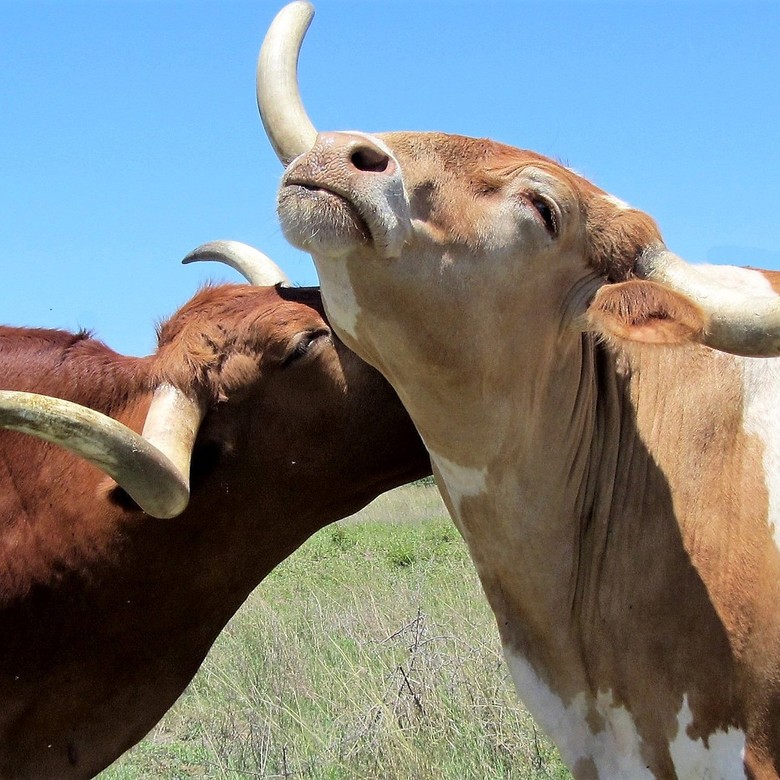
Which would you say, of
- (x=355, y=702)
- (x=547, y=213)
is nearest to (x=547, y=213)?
(x=547, y=213)

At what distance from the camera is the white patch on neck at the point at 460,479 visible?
3635mm

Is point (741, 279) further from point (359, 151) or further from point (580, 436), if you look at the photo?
point (359, 151)

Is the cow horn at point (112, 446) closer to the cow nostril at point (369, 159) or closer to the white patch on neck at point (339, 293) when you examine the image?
the white patch on neck at point (339, 293)

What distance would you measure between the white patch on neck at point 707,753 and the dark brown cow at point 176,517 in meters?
1.68

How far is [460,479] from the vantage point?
367 cm

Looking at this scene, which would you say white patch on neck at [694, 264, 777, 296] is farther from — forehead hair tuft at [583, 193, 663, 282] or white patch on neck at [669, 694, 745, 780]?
white patch on neck at [669, 694, 745, 780]

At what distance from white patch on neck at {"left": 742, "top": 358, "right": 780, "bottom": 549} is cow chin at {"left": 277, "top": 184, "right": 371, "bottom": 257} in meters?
1.26

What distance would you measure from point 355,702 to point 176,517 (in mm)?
2614

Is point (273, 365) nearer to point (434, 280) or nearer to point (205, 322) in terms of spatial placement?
point (205, 322)

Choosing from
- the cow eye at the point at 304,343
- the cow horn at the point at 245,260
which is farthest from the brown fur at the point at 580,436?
the cow horn at the point at 245,260

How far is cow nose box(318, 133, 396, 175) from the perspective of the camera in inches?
125

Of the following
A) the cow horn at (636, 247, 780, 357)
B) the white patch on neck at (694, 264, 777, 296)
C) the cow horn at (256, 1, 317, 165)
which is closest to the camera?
the cow horn at (636, 247, 780, 357)

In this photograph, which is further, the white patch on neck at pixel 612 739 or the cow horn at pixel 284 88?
the cow horn at pixel 284 88

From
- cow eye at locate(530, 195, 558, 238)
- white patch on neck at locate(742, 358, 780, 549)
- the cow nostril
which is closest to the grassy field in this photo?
white patch on neck at locate(742, 358, 780, 549)
